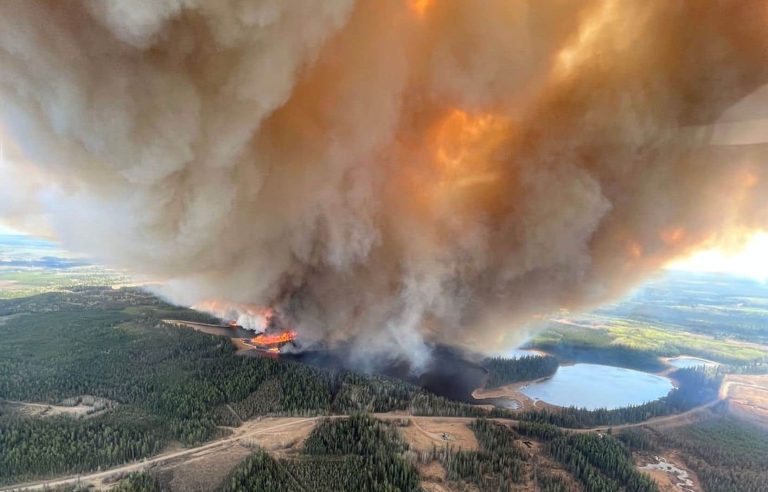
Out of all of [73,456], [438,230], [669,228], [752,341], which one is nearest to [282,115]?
[438,230]

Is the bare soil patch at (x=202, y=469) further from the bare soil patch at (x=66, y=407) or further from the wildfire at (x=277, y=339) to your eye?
the wildfire at (x=277, y=339)

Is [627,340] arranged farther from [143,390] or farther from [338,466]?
[143,390]

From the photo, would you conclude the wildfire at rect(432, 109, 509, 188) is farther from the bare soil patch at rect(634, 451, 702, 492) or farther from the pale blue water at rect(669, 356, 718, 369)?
the pale blue water at rect(669, 356, 718, 369)

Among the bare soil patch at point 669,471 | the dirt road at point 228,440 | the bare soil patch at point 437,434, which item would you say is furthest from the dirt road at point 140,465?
the bare soil patch at point 669,471

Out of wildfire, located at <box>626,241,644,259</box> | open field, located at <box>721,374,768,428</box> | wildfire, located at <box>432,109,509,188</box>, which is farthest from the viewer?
open field, located at <box>721,374,768,428</box>

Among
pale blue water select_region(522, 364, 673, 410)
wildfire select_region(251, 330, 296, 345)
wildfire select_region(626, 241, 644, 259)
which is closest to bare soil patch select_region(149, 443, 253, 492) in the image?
wildfire select_region(251, 330, 296, 345)
